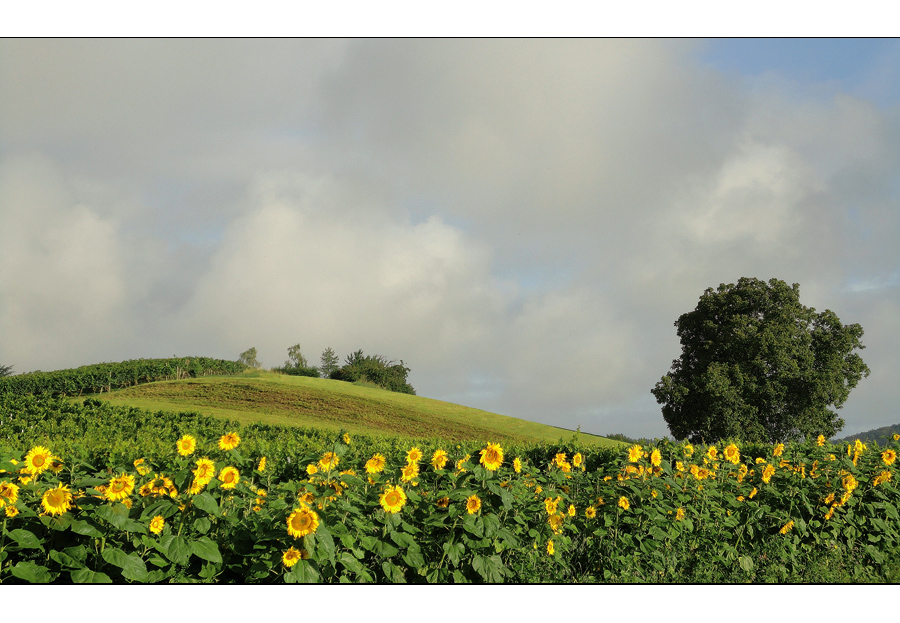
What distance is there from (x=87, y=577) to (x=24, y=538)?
45 cm

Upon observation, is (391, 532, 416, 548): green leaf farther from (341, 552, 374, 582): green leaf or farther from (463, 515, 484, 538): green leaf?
(463, 515, 484, 538): green leaf

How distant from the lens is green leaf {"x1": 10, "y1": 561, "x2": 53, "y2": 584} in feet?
11.5

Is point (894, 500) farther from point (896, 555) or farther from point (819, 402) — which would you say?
point (819, 402)

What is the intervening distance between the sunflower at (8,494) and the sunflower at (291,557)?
5.55 feet

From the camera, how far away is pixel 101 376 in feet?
79.7

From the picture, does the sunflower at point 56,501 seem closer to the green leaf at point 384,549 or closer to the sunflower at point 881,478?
the green leaf at point 384,549

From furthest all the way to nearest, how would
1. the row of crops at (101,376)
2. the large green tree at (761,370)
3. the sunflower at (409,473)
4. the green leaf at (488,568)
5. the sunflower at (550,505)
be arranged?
the row of crops at (101,376) < the large green tree at (761,370) < the sunflower at (550,505) < the sunflower at (409,473) < the green leaf at (488,568)

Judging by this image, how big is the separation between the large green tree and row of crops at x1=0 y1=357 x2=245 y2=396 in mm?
20434

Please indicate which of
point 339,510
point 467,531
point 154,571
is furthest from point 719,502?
point 154,571

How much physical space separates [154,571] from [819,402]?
2490cm

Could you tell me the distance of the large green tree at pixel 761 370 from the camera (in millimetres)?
22297

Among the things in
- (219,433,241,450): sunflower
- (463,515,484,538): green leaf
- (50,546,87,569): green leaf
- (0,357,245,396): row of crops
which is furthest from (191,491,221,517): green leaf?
(0,357,245,396): row of crops

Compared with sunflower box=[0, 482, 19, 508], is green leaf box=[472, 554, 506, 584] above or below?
below

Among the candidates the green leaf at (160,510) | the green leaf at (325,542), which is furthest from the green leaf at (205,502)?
the green leaf at (325,542)
